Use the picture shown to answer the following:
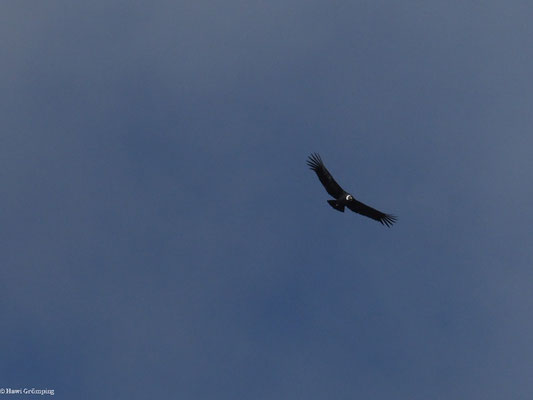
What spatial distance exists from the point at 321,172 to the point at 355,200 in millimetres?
3472

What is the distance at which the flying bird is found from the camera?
57750 mm

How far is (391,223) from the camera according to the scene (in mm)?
61094

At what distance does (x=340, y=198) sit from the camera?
2330 inches

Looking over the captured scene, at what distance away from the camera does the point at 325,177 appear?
5834 centimetres

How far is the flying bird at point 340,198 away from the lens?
57.8m

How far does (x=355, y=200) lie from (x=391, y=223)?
12.0ft

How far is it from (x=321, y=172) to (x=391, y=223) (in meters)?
7.11

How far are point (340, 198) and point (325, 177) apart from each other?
2.03 m

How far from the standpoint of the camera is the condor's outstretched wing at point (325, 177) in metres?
57.6

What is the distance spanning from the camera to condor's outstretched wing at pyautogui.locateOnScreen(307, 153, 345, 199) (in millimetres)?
57594

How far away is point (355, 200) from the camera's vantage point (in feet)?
195
